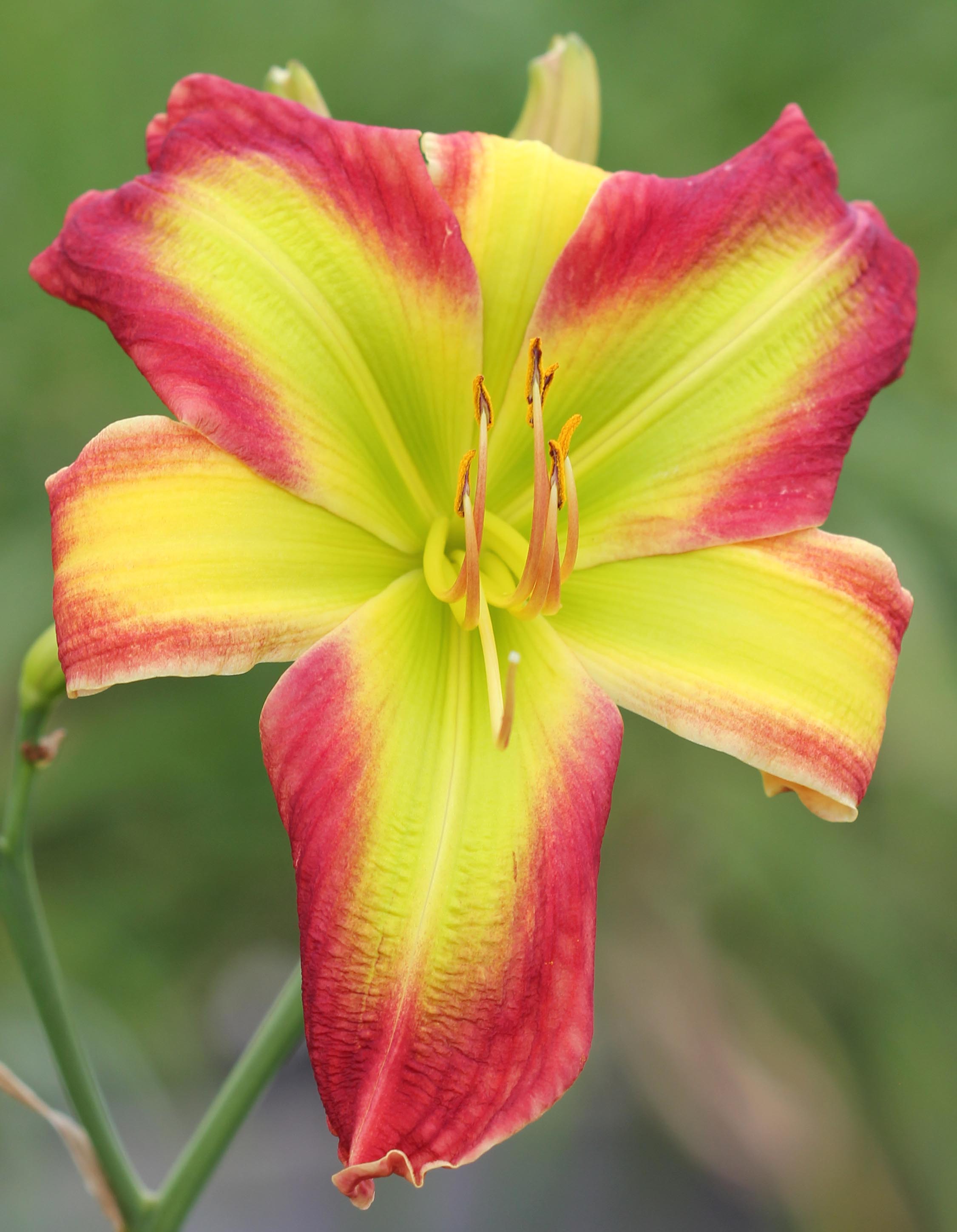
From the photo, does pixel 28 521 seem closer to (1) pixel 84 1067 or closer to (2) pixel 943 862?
(1) pixel 84 1067

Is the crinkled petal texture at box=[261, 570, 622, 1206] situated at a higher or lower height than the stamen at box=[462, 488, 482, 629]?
lower

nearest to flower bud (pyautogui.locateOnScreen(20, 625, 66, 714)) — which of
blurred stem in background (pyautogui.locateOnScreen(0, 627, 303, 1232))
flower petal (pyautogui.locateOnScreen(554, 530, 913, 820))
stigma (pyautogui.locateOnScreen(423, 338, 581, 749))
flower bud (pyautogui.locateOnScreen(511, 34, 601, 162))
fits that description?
blurred stem in background (pyautogui.locateOnScreen(0, 627, 303, 1232))

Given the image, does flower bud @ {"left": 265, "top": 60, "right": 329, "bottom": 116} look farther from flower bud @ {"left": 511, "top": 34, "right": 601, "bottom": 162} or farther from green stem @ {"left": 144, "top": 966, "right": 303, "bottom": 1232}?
green stem @ {"left": 144, "top": 966, "right": 303, "bottom": 1232}

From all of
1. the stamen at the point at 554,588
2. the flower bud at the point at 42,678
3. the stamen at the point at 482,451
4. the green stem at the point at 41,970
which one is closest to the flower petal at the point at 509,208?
the stamen at the point at 482,451

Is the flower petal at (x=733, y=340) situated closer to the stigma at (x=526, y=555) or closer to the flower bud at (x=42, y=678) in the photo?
the stigma at (x=526, y=555)

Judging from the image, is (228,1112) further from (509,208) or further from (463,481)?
(509,208)

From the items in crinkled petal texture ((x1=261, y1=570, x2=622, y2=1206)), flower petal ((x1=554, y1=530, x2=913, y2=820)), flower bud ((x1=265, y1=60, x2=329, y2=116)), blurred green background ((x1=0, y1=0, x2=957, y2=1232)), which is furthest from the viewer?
blurred green background ((x1=0, y1=0, x2=957, y2=1232))
